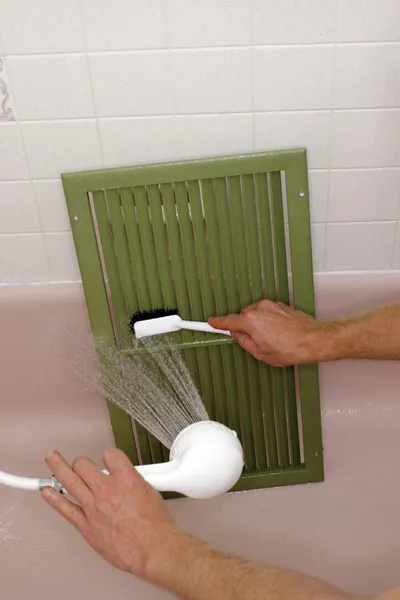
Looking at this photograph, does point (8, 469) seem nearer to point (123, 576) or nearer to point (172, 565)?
point (123, 576)

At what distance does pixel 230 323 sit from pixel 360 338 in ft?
0.75

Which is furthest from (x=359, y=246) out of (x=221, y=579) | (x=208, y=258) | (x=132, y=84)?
(x=221, y=579)

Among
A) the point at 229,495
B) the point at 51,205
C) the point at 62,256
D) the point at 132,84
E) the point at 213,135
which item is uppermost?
the point at 132,84

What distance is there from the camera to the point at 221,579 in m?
0.83

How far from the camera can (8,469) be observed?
1575 millimetres

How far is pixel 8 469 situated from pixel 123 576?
0.40 meters

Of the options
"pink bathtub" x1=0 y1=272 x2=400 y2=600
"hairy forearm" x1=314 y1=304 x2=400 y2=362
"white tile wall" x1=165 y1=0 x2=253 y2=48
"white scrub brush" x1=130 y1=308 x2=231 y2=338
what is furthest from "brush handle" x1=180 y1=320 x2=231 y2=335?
"white tile wall" x1=165 y1=0 x2=253 y2=48

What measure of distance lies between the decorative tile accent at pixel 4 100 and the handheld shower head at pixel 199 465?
25.1 inches

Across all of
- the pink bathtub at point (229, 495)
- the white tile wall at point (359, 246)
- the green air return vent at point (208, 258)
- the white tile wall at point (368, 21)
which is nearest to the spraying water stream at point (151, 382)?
the green air return vent at point (208, 258)

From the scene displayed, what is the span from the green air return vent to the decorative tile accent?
185 millimetres

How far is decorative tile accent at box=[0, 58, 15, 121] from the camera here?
1.17 meters

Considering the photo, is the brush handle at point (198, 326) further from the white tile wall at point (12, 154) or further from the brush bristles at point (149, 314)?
the white tile wall at point (12, 154)

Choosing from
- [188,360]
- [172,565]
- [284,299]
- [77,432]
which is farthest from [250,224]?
[77,432]

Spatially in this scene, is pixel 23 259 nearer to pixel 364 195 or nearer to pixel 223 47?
pixel 223 47
